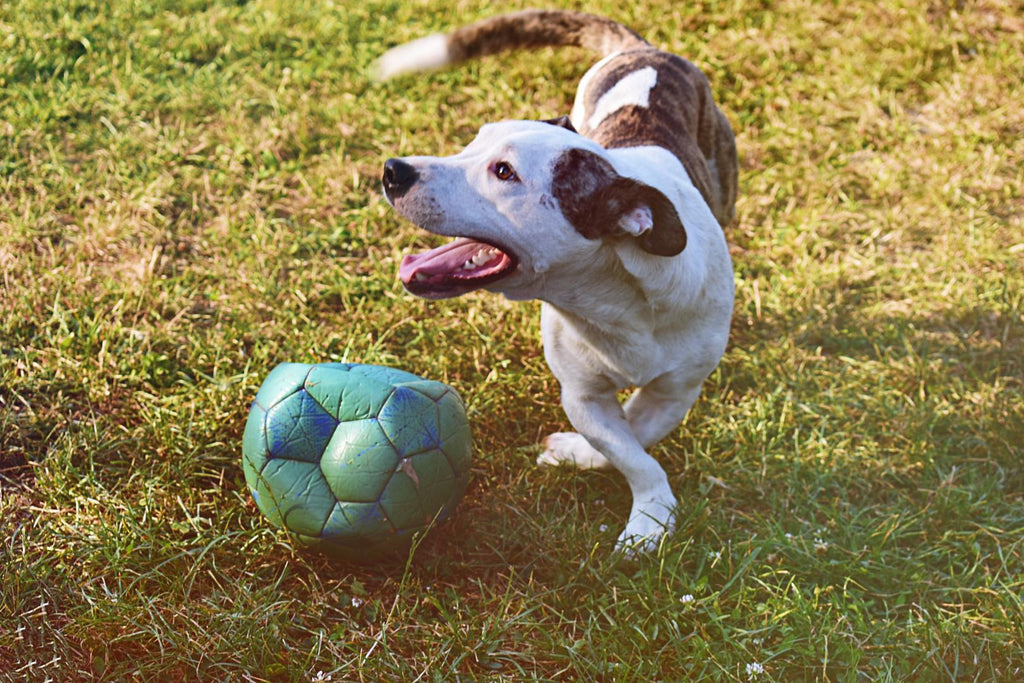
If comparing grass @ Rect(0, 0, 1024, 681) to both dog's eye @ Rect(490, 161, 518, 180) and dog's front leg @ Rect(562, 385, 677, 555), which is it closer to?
dog's front leg @ Rect(562, 385, 677, 555)

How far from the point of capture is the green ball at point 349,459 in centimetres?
279

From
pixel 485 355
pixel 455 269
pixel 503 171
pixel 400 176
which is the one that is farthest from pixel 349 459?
pixel 485 355

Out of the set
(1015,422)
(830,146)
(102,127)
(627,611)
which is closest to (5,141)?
(102,127)

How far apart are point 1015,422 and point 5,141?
5011mm

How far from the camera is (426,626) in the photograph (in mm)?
2846

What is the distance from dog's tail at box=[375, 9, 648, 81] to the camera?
425 cm

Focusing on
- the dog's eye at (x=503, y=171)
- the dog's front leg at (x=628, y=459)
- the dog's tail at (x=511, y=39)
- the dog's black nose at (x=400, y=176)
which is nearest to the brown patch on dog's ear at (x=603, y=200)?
the dog's eye at (x=503, y=171)

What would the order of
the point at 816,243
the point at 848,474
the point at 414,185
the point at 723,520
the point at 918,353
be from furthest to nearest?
1. the point at 816,243
2. the point at 918,353
3. the point at 848,474
4. the point at 723,520
5. the point at 414,185

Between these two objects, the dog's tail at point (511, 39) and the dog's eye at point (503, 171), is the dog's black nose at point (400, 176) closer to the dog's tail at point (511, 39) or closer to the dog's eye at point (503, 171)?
the dog's eye at point (503, 171)

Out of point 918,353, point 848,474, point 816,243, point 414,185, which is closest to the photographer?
point 414,185

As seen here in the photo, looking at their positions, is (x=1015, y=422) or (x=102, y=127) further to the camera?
(x=102, y=127)

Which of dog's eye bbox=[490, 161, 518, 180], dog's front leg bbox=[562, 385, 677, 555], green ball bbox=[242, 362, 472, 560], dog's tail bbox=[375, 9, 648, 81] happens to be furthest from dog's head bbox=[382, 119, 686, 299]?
dog's tail bbox=[375, 9, 648, 81]

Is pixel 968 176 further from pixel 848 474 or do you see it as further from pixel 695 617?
pixel 695 617

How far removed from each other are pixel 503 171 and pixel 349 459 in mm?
946
